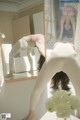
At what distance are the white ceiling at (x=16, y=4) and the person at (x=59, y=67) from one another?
372 mm

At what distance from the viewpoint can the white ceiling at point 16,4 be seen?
1297 mm

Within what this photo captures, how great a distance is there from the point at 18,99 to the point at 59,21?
643mm

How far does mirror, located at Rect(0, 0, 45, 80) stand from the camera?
4.31 ft

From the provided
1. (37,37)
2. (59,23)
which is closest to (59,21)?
(59,23)

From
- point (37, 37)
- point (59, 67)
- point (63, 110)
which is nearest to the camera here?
point (63, 110)

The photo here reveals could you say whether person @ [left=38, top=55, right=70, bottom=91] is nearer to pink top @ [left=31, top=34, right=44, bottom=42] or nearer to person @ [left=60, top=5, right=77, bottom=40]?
pink top @ [left=31, top=34, right=44, bottom=42]

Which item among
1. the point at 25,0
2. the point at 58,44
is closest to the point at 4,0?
the point at 25,0

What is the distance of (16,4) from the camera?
1.33m

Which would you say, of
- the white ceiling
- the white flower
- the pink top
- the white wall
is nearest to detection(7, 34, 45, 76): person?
the pink top

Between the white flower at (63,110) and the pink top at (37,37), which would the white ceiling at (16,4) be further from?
the white flower at (63,110)

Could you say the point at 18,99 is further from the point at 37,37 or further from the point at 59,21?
the point at 59,21

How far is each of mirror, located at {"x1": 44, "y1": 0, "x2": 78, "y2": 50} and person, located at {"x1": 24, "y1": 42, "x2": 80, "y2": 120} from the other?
0.14 metres

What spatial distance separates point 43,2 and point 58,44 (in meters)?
0.31

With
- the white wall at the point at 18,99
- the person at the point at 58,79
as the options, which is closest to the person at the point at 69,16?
the person at the point at 58,79
